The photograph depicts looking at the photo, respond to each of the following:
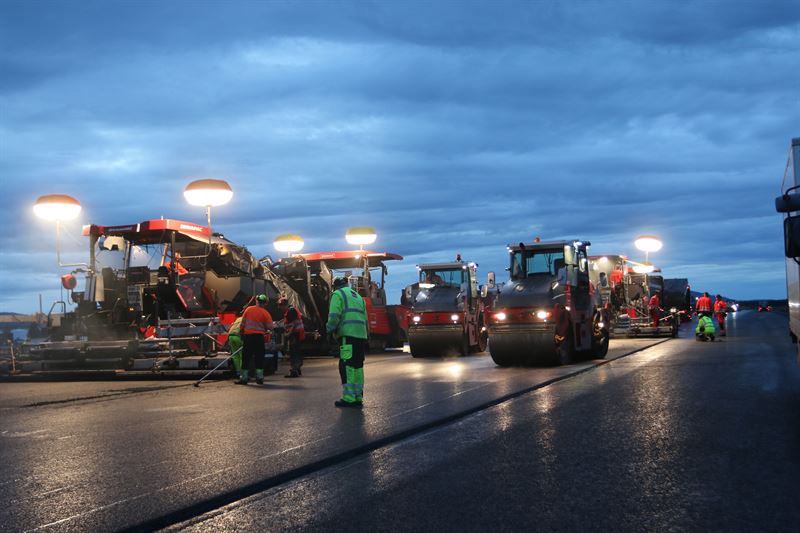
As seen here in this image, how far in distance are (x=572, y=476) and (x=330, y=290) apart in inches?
733

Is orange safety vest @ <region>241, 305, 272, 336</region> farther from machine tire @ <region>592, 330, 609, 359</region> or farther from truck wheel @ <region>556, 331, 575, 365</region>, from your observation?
machine tire @ <region>592, 330, 609, 359</region>

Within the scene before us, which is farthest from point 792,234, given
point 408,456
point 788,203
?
point 408,456

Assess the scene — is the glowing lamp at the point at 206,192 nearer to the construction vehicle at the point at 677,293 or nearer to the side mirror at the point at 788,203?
the side mirror at the point at 788,203

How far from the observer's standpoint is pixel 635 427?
28.4ft

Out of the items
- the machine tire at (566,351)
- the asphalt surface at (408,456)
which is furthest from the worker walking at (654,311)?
the asphalt surface at (408,456)

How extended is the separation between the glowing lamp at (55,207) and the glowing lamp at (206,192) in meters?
2.75

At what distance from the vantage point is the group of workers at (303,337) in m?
11.3

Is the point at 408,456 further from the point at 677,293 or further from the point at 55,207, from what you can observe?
the point at 677,293

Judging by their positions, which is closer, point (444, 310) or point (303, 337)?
point (303, 337)

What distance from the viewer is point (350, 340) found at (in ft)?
37.2

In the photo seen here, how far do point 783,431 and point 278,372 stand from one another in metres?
12.2

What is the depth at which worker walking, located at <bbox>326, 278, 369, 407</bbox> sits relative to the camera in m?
A: 11.2

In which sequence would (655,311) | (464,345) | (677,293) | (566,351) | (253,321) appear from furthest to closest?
1. (677,293)
2. (655,311)
3. (464,345)
4. (566,351)
5. (253,321)

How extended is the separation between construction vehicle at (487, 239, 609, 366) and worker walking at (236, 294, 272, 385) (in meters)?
5.35
